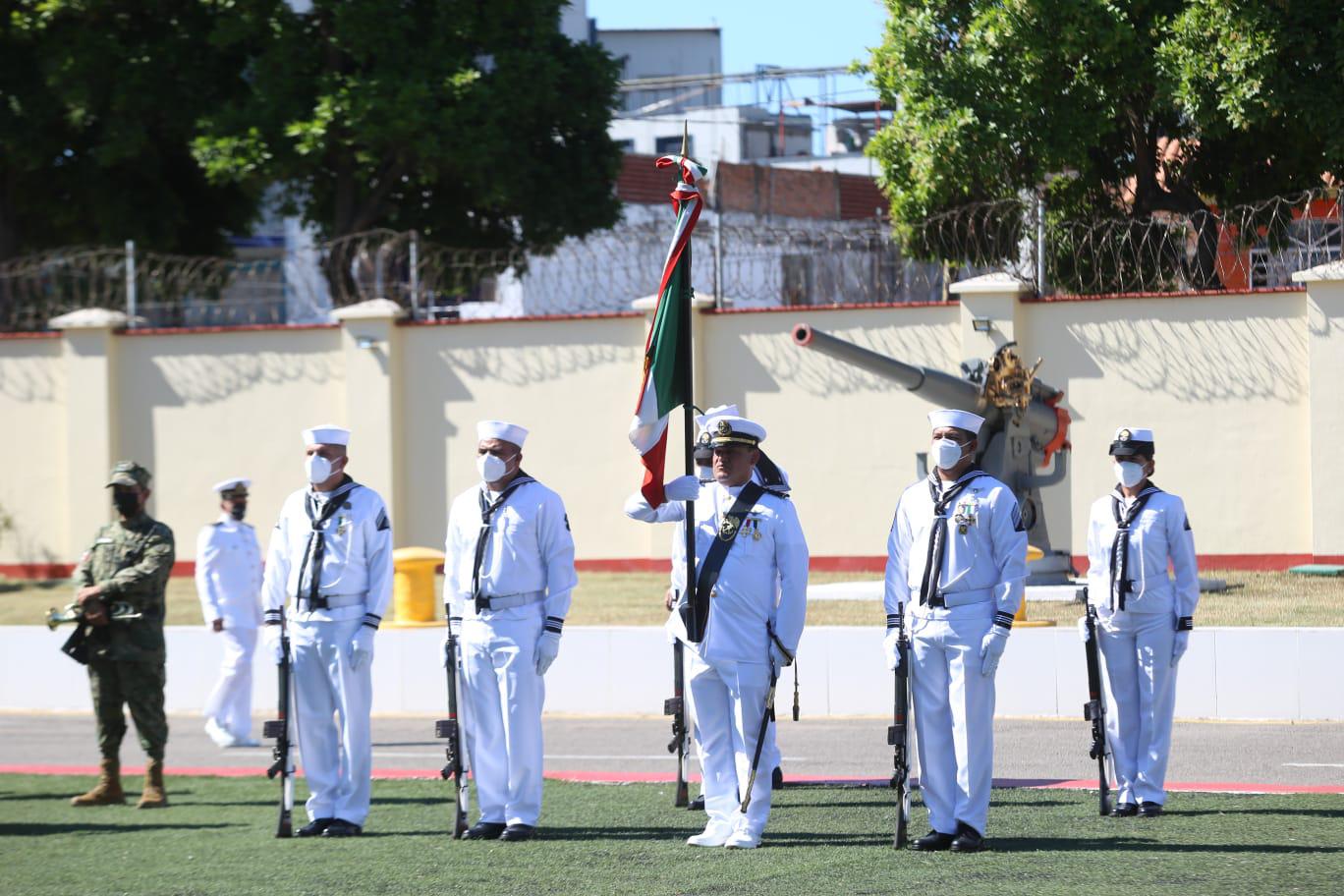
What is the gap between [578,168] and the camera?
25719mm

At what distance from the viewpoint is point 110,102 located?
2469 cm

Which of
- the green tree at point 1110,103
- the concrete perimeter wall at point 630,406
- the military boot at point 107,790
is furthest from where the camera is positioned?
the concrete perimeter wall at point 630,406

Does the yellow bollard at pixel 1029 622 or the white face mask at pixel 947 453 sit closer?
the white face mask at pixel 947 453

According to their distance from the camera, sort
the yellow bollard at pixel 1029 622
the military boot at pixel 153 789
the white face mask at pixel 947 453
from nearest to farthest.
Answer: the white face mask at pixel 947 453
the military boot at pixel 153 789
the yellow bollard at pixel 1029 622

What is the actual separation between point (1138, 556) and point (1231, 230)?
991cm

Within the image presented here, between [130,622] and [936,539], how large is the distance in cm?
471

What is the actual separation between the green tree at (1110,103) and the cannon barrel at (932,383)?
3329 mm

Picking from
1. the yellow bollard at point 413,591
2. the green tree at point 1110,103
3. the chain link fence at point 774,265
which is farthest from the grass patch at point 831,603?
the green tree at point 1110,103

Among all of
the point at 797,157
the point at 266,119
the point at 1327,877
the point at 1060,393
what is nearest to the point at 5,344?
the point at 266,119

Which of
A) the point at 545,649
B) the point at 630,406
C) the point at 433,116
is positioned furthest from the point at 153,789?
the point at 433,116

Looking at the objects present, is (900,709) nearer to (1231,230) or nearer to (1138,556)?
(1138,556)

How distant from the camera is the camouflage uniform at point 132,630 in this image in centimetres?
1046

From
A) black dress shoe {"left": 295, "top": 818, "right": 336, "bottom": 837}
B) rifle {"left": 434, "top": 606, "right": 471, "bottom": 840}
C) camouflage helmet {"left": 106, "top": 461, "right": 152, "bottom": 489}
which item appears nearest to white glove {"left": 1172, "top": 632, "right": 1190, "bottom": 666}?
rifle {"left": 434, "top": 606, "right": 471, "bottom": 840}

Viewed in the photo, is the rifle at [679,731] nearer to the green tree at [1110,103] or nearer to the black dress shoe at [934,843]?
the black dress shoe at [934,843]
